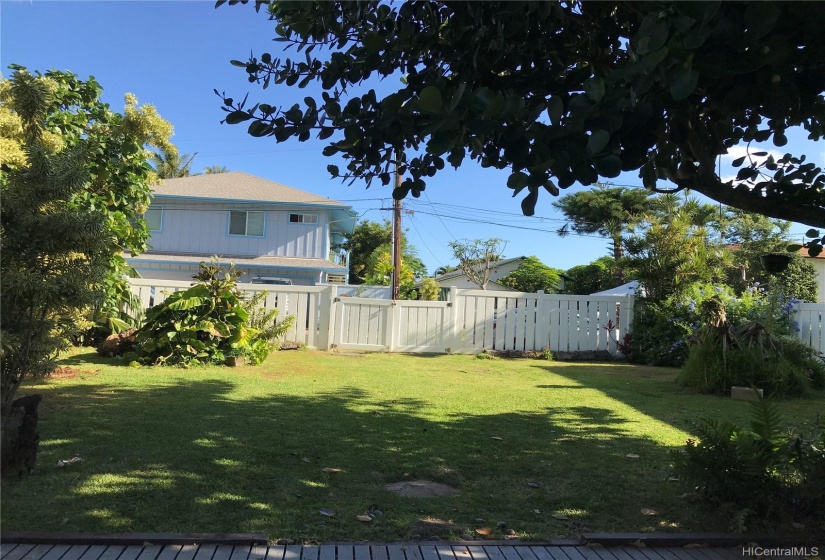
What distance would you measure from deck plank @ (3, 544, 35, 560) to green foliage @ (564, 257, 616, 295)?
27648 millimetres

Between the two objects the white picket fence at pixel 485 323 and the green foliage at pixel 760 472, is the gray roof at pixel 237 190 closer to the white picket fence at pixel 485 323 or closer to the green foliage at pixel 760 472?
the white picket fence at pixel 485 323

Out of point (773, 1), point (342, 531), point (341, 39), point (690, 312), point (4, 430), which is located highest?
point (341, 39)

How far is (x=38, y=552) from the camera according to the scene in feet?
9.56

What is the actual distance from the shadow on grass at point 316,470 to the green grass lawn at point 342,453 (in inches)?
0.6

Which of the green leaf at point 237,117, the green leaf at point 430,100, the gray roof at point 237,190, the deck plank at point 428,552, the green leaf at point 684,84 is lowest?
the deck plank at point 428,552

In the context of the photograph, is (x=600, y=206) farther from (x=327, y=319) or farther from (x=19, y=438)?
(x=19, y=438)

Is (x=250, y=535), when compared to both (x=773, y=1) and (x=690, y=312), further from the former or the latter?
(x=690, y=312)

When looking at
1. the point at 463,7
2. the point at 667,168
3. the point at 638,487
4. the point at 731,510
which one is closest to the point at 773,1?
the point at 667,168

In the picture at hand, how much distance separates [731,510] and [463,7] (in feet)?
11.7

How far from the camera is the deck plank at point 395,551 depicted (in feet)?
9.80

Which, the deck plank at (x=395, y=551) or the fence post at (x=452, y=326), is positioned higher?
the fence post at (x=452, y=326)

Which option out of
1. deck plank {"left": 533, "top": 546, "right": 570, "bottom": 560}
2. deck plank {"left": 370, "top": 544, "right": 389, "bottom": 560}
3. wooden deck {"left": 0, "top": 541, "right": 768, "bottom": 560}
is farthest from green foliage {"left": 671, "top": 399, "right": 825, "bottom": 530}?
deck plank {"left": 370, "top": 544, "right": 389, "bottom": 560}

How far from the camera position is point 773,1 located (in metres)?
2.19

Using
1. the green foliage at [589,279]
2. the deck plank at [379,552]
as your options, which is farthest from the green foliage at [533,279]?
the deck plank at [379,552]
